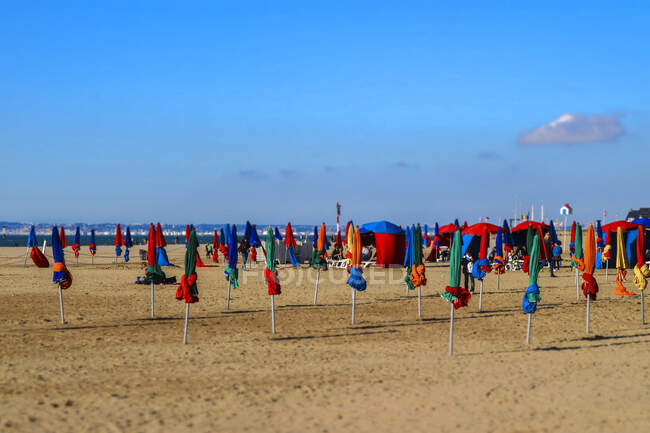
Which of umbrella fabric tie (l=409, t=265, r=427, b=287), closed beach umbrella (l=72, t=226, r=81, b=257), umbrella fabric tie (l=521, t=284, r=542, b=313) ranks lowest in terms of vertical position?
umbrella fabric tie (l=521, t=284, r=542, b=313)

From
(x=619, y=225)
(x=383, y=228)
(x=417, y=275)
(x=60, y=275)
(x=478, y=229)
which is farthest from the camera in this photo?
(x=383, y=228)

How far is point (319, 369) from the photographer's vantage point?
11.9 metres

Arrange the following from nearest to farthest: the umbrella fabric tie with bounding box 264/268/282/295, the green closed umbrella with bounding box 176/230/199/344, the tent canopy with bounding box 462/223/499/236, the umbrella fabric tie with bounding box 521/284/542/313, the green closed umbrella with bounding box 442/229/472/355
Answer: the green closed umbrella with bounding box 442/229/472/355 → the umbrella fabric tie with bounding box 521/284/542/313 → the green closed umbrella with bounding box 176/230/199/344 → the umbrella fabric tie with bounding box 264/268/282/295 → the tent canopy with bounding box 462/223/499/236

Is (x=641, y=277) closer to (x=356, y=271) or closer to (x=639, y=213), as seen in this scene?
(x=356, y=271)

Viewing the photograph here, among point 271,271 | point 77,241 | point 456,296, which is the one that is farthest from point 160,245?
point 77,241

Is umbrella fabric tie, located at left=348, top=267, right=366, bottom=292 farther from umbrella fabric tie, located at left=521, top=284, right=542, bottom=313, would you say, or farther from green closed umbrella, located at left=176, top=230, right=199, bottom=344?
umbrella fabric tie, located at left=521, top=284, right=542, bottom=313

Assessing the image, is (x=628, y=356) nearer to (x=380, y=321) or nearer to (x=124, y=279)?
(x=380, y=321)

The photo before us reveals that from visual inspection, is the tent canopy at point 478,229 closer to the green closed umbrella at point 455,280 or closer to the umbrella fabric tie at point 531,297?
the umbrella fabric tie at point 531,297

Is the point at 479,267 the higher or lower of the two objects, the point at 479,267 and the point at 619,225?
the lower

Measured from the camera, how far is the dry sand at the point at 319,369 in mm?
8922

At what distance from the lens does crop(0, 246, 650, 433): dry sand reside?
8.92 metres

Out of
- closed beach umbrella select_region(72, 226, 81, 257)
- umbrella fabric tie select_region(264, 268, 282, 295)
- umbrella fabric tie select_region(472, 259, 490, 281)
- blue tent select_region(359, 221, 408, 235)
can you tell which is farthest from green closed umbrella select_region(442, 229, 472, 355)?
closed beach umbrella select_region(72, 226, 81, 257)

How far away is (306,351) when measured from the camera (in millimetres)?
13711

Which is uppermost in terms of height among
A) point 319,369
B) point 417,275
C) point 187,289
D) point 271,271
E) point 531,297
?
point 271,271
